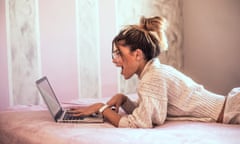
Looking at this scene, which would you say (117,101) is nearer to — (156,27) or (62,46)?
(156,27)

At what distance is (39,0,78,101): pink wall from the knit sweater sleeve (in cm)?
129

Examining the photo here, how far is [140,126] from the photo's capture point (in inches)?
63.1

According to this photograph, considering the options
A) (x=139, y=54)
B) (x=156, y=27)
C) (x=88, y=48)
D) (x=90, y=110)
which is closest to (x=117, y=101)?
(x=90, y=110)

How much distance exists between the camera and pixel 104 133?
1.48 m

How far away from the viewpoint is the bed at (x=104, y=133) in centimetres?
136

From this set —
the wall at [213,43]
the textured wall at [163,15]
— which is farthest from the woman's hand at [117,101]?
the wall at [213,43]

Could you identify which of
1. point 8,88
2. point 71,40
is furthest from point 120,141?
point 71,40

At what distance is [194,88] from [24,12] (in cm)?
142

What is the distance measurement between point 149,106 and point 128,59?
29 centimetres

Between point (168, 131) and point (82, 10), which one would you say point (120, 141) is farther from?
point (82, 10)

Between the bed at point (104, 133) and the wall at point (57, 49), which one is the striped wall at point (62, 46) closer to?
the wall at point (57, 49)

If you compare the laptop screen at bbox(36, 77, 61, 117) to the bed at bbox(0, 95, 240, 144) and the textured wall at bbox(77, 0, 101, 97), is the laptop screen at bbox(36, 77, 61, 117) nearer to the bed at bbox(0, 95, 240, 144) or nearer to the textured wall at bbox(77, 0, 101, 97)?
the bed at bbox(0, 95, 240, 144)

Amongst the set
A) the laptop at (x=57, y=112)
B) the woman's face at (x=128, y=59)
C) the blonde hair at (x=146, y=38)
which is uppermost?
the blonde hair at (x=146, y=38)

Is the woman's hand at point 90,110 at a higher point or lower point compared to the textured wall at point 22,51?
lower
